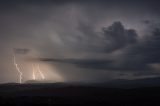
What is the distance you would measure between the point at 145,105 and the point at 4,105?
45975mm

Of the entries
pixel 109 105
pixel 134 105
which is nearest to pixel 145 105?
pixel 134 105

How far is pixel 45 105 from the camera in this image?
4811 inches

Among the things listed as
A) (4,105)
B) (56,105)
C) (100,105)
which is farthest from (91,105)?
(4,105)

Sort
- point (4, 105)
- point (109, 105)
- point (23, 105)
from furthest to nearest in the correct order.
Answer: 1. point (109, 105)
2. point (23, 105)
3. point (4, 105)

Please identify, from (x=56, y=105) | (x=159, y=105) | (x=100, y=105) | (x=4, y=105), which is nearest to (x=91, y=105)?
(x=100, y=105)

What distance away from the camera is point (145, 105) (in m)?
132

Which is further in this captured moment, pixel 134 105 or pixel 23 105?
pixel 134 105

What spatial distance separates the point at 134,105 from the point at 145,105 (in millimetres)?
3517

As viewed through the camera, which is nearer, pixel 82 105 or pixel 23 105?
pixel 23 105

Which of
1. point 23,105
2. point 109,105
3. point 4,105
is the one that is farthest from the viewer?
point 109,105

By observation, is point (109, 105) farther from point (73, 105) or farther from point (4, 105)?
point (4, 105)

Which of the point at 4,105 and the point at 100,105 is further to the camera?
the point at 100,105

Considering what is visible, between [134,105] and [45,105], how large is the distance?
29.3 metres

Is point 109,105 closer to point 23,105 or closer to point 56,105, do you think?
point 56,105
